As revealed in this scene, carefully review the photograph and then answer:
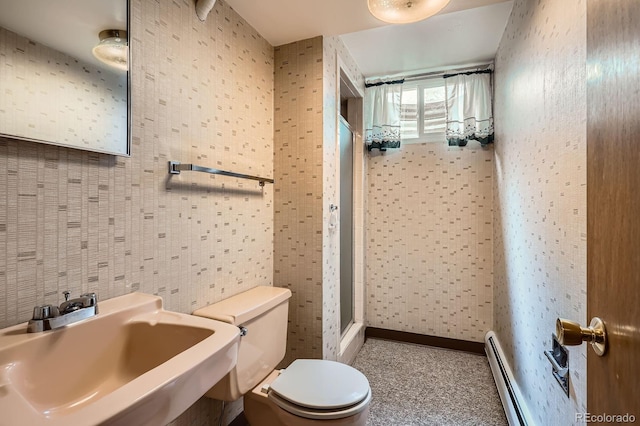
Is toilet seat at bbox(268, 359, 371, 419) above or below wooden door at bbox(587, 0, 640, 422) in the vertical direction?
below

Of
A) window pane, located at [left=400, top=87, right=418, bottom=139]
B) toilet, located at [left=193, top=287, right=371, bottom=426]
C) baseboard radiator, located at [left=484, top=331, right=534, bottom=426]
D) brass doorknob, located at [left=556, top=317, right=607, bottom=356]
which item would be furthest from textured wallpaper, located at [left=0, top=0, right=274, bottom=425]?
baseboard radiator, located at [left=484, top=331, right=534, bottom=426]

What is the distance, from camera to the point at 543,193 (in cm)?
129

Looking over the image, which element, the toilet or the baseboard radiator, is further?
the baseboard radiator

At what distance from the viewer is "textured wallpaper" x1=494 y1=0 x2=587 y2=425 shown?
3.15 ft

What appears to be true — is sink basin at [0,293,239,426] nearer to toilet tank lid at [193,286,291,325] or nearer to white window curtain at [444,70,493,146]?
toilet tank lid at [193,286,291,325]

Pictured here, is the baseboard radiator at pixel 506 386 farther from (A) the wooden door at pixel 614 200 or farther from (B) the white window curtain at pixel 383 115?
(B) the white window curtain at pixel 383 115

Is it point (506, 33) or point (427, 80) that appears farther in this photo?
point (427, 80)

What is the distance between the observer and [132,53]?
1.07 m

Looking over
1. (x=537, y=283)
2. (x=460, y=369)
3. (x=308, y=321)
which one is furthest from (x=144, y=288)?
(x=460, y=369)

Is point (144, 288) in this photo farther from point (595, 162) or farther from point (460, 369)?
point (460, 369)

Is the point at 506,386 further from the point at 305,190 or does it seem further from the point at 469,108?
the point at 469,108

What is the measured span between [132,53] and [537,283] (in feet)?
6.25

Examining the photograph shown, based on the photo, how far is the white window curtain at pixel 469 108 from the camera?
8.03 feet

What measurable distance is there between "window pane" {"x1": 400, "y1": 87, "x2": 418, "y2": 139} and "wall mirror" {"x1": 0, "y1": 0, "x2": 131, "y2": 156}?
224 centimetres
